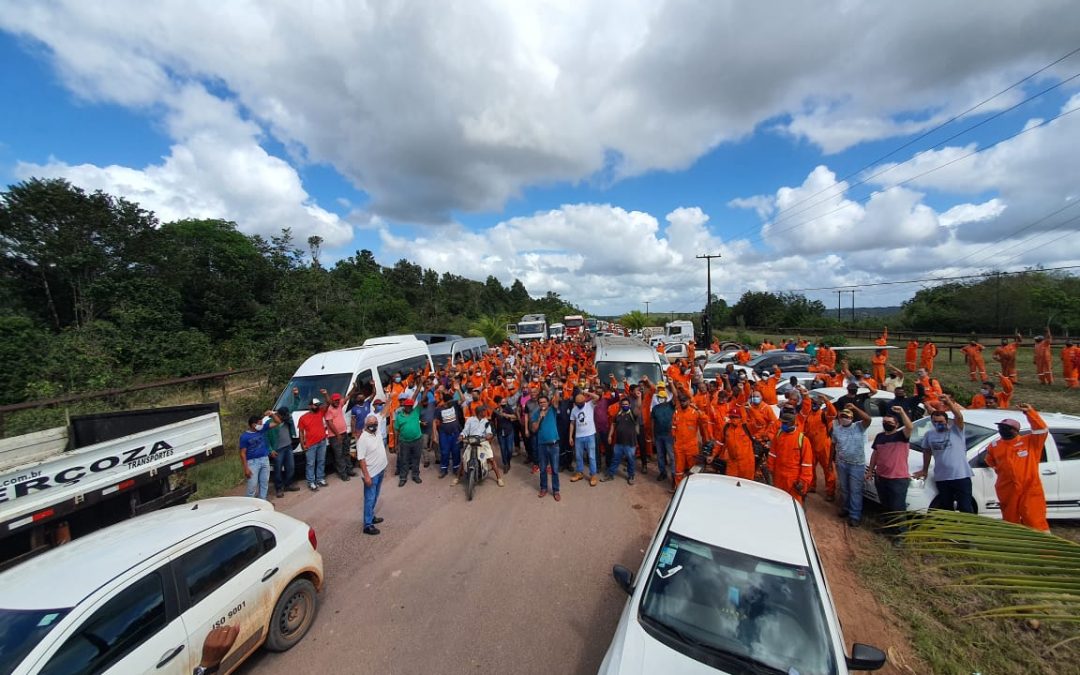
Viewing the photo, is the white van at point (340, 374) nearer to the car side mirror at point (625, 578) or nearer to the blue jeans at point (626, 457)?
the blue jeans at point (626, 457)

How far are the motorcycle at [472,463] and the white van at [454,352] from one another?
7065 mm

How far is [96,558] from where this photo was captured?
117 inches

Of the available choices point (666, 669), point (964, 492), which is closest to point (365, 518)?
point (666, 669)

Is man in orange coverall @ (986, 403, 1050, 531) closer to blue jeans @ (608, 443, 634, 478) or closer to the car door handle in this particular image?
blue jeans @ (608, 443, 634, 478)

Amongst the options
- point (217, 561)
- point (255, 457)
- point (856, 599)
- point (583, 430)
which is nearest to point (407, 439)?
point (255, 457)

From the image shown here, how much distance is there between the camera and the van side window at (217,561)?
3.15 m

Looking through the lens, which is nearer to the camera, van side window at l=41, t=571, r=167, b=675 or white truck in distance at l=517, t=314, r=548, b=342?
van side window at l=41, t=571, r=167, b=675

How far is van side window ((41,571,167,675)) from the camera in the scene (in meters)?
2.43

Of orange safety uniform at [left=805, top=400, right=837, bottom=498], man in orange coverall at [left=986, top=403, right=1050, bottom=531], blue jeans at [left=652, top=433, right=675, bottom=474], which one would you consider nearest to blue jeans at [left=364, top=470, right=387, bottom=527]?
blue jeans at [left=652, top=433, right=675, bottom=474]

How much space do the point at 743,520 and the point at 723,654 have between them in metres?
1.02

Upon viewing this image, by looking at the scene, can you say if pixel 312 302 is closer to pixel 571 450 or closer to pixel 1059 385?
pixel 571 450

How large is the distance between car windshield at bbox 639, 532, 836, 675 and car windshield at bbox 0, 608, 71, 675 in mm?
3513

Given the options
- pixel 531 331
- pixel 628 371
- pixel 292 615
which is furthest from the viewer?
pixel 531 331

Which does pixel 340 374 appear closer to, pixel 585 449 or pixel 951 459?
pixel 585 449
